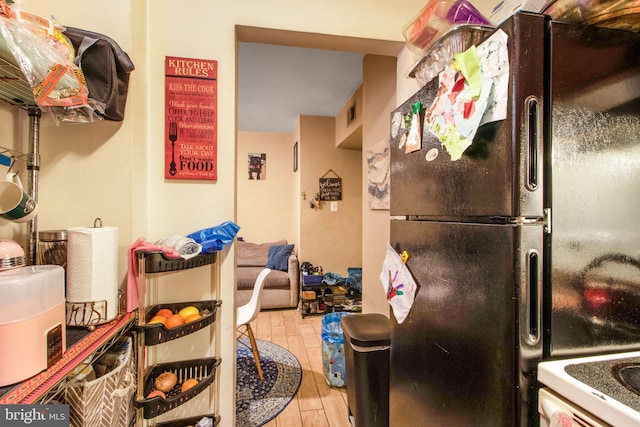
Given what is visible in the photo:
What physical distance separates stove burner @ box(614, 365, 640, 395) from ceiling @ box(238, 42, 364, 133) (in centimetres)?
267

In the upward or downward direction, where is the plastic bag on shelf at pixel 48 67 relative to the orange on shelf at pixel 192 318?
upward

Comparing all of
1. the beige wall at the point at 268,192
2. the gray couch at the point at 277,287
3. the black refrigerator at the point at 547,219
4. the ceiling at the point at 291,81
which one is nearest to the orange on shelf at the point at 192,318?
the black refrigerator at the point at 547,219

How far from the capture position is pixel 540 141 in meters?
0.60

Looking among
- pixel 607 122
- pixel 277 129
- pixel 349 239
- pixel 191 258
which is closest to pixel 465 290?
pixel 607 122

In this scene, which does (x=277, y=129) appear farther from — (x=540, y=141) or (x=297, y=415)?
(x=540, y=141)

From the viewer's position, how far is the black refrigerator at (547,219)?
0.60 meters

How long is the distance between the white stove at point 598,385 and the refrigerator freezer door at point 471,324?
0.04 metres

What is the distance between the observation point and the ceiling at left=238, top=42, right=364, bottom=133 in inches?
100

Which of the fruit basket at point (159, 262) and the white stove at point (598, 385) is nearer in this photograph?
the white stove at point (598, 385)

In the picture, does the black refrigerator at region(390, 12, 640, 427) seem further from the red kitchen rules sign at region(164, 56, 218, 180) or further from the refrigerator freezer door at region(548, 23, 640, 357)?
the red kitchen rules sign at region(164, 56, 218, 180)

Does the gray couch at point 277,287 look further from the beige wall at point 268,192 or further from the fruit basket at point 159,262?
the fruit basket at point 159,262

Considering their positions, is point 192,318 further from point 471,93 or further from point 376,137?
point 376,137

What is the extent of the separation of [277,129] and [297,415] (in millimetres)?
4326

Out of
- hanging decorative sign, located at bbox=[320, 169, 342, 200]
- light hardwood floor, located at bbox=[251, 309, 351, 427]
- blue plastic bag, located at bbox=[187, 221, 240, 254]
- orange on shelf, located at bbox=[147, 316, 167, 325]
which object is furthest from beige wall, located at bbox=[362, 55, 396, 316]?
hanging decorative sign, located at bbox=[320, 169, 342, 200]
